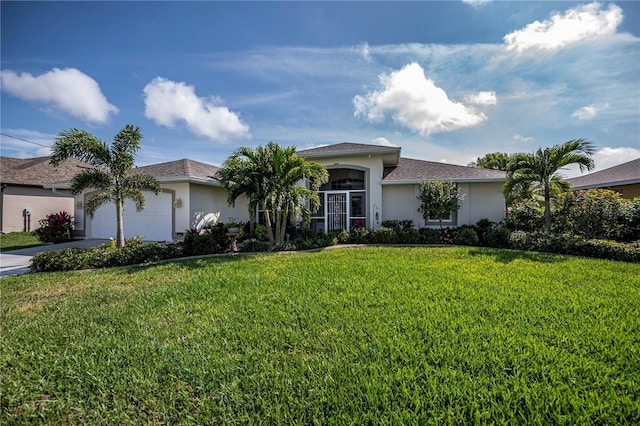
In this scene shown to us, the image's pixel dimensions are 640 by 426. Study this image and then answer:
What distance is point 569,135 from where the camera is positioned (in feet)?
35.6

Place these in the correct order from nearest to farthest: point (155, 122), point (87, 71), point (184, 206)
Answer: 1. point (87, 71)
2. point (184, 206)
3. point (155, 122)

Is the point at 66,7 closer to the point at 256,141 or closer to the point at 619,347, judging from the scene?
the point at 256,141

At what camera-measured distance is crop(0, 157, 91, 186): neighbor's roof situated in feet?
63.1

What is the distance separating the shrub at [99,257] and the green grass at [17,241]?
787 cm

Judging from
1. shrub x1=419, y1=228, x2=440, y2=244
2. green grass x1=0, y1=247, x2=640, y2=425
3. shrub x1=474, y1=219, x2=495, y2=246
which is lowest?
green grass x1=0, y1=247, x2=640, y2=425

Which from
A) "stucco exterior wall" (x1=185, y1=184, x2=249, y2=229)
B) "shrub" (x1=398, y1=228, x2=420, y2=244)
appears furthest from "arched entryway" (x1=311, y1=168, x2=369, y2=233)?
"stucco exterior wall" (x1=185, y1=184, x2=249, y2=229)

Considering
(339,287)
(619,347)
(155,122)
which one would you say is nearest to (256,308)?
(339,287)

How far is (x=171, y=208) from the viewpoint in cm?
1389

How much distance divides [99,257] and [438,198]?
44.3 feet

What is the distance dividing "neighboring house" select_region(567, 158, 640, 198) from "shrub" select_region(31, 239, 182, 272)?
24666mm

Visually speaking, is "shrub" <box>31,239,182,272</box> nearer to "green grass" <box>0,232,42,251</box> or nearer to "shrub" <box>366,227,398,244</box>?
"green grass" <box>0,232,42,251</box>

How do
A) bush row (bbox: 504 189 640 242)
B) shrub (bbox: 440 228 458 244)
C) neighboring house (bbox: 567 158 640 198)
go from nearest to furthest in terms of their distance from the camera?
1. bush row (bbox: 504 189 640 242)
2. shrub (bbox: 440 228 458 244)
3. neighboring house (bbox: 567 158 640 198)

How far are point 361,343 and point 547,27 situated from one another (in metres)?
11.7

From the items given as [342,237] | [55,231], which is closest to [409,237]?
[342,237]
